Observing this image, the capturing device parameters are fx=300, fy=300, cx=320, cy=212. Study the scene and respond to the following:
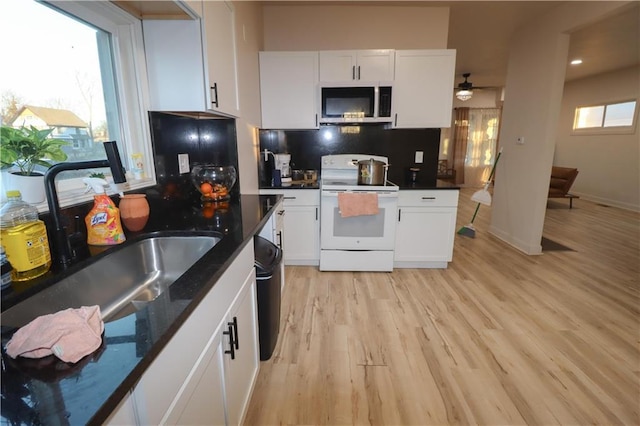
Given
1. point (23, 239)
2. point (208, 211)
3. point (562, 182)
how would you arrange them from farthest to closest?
point (562, 182) < point (208, 211) < point (23, 239)

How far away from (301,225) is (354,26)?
2.09 m

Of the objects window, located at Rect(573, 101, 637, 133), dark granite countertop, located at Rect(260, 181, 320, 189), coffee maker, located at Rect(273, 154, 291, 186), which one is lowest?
dark granite countertop, located at Rect(260, 181, 320, 189)

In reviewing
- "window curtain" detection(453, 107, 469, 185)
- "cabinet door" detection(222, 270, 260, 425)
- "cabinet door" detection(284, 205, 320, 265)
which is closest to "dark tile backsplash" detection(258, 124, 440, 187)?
"cabinet door" detection(284, 205, 320, 265)

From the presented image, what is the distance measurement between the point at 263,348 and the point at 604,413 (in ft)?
5.69

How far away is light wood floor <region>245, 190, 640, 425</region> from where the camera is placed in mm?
1475

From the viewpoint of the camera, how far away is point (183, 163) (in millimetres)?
1979

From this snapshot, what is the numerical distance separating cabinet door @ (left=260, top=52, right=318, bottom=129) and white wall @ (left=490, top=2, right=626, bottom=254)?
2551 mm

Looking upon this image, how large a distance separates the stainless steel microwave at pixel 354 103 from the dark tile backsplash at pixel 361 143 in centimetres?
38

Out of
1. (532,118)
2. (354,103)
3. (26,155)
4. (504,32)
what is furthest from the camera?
(504,32)

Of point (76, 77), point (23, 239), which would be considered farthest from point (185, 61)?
point (23, 239)

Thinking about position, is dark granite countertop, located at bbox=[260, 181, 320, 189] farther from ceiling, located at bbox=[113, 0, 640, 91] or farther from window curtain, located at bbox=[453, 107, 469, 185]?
window curtain, located at bbox=[453, 107, 469, 185]

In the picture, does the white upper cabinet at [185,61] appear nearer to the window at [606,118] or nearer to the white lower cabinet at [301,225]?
the white lower cabinet at [301,225]

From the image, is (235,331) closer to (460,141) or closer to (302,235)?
(302,235)

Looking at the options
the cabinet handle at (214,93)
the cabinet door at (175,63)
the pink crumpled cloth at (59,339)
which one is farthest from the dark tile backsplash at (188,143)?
the pink crumpled cloth at (59,339)
